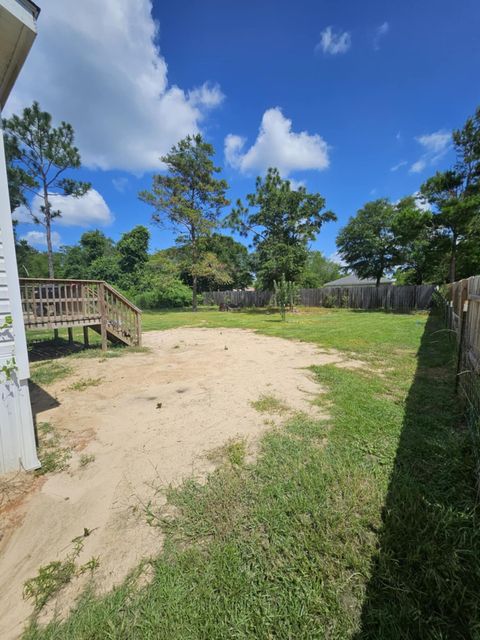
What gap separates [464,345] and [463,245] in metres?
14.5

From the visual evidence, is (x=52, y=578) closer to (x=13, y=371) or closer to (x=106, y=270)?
(x=13, y=371)

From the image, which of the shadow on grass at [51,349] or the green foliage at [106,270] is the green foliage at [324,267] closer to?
the green foliage at [106,270]

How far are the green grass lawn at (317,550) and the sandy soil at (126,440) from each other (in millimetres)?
199

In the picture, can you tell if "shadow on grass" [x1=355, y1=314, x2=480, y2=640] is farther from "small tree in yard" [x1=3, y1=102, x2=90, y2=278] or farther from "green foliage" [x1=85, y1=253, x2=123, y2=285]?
"green foliage" [x1=85, y1=253, x2=123, y2=285]

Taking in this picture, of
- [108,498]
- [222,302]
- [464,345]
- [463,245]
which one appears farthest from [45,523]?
[222,302]

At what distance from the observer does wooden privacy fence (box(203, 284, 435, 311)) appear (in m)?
17.0

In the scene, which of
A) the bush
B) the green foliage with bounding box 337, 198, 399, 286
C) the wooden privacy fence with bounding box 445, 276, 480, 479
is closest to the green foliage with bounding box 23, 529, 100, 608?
the wooden privacy fence with bounding box 445, 276, 480, 479

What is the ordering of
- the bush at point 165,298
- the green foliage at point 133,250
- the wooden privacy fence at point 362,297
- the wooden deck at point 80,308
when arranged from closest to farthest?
the wooden deck at point 80,308
the wooden privacy fence at point 362,297
the bush at point 165,298
the green foliage at point 133,250

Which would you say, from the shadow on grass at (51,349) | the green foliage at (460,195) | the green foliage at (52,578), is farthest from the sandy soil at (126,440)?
the green foliage at (460,195)

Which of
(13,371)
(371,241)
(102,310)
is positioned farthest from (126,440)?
(371,241)

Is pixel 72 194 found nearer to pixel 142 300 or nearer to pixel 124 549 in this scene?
pixel 142 300

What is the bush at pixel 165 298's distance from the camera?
25.4m

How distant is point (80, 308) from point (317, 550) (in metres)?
6.61

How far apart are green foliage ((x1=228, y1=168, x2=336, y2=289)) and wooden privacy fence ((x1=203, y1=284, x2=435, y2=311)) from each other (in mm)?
2352
